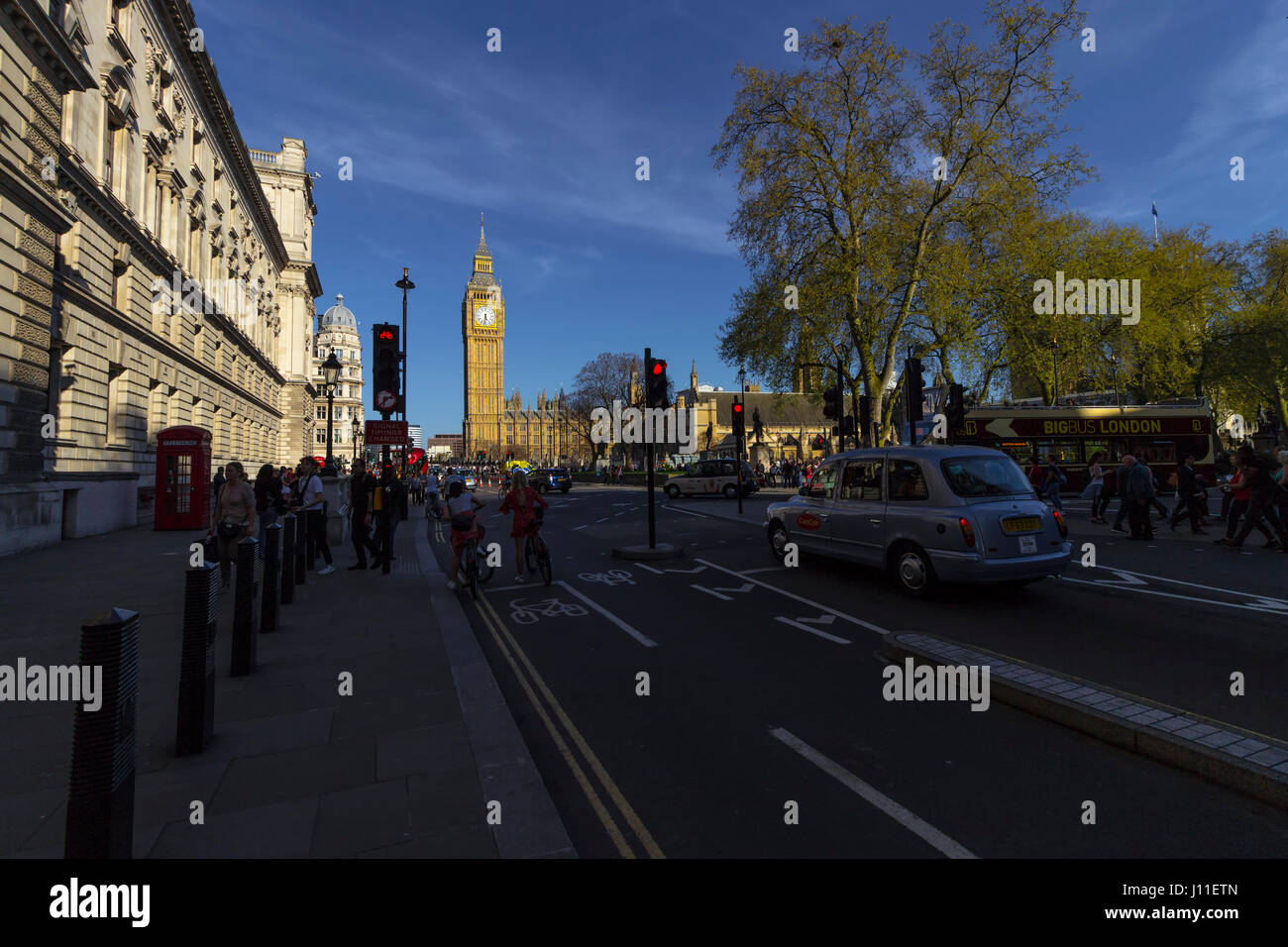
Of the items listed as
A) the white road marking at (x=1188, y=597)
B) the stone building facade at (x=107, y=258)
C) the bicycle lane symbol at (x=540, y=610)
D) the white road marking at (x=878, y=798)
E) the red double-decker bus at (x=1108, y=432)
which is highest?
the stone building facade at (x=107, y=258)

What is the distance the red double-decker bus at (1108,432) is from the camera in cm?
2530

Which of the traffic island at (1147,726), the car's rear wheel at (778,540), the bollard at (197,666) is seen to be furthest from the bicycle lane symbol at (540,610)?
the car's rear wheel at (778,540)

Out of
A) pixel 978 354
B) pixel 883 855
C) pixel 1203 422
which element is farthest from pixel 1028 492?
pixel 1203 422

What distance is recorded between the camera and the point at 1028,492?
780 centimetres

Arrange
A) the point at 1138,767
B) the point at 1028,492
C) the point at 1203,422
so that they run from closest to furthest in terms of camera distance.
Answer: the point at 1138,767, the point at 1028,492, the point at 1203,422

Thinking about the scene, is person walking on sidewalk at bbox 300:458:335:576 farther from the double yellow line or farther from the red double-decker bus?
the red double-decker bus

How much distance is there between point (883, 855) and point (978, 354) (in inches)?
1099

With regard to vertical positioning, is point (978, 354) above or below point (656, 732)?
above

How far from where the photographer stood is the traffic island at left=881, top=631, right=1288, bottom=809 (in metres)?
3.19

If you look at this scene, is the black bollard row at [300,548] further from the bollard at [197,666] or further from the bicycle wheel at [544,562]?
the bollard at [197,666]

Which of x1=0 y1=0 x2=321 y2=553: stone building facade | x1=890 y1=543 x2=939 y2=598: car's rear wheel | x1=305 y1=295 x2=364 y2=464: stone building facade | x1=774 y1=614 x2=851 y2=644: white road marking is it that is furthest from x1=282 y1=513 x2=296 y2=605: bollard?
x1=305 y1=295 x2=364 y2=464: stone building facade

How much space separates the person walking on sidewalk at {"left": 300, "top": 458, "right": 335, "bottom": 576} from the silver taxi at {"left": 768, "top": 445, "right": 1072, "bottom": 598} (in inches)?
333

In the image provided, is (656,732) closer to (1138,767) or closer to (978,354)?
(1138,767)

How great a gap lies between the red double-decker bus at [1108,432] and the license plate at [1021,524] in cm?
1984
